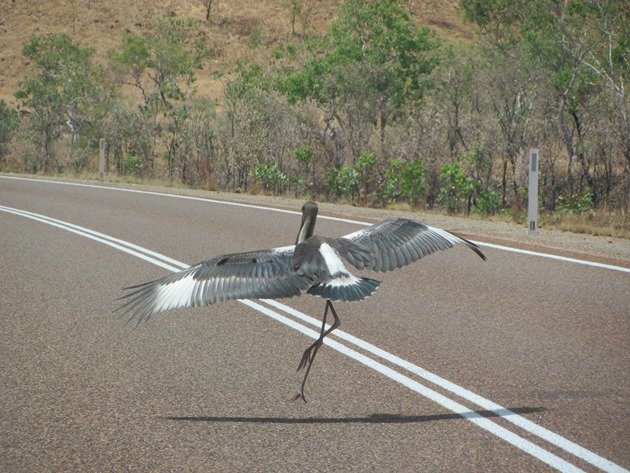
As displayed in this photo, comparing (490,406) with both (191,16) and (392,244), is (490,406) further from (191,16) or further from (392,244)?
(191,16)

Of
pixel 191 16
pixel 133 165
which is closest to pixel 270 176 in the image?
pixel 133 165

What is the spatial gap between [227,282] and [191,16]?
86.9 meters

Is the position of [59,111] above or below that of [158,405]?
above

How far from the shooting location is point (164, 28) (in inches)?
2376

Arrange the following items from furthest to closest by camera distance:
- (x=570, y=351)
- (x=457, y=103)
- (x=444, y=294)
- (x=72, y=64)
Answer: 1. (x=72, y=64)
2. (x=457, y=103)
3. (x=444, y=294)
4. (x=570, y=351)

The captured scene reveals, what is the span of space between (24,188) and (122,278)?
53.2 ft

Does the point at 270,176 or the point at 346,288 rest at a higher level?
the point at 270,176

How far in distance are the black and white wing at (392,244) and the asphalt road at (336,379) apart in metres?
0.93

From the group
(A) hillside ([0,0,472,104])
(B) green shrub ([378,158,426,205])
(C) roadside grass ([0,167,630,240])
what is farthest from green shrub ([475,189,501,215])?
(A) hillside ([0,0,472,104])

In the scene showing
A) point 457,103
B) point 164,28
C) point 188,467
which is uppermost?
point 164,28

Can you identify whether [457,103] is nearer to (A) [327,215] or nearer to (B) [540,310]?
(A) [327,215]

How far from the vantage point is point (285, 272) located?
4.92m

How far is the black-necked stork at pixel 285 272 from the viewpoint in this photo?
4691mm

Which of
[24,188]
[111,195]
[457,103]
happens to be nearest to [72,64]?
[24,188]
